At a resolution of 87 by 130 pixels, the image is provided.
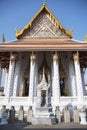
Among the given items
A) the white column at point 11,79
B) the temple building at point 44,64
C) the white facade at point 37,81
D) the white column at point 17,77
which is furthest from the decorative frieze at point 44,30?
the white column at point 11,79

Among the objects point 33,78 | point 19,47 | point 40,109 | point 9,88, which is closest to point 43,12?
point 19,47

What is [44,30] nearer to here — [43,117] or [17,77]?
[17,77]

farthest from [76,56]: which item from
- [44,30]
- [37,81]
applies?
[44,30]

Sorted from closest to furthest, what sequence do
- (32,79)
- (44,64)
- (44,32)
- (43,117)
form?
(43,117)
(32,79)
(44,64)
(44,32)

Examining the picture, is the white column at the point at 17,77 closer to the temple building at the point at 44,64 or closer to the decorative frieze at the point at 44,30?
the temple building at the point at 44,64

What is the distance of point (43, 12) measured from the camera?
1530 centimetres

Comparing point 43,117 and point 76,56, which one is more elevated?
point 76,56

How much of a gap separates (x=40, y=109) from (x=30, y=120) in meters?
0.76

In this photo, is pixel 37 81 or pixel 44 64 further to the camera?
pixel 44 64

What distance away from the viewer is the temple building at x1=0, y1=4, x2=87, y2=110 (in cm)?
1035

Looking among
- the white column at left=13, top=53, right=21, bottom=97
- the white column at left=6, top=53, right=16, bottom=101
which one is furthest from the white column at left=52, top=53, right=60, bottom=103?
the white column at left=6, top=53, right=16, bottom=101

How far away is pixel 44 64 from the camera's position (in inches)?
520

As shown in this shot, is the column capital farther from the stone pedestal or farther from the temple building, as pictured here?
the stone pedestal

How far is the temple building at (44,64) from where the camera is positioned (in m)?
10.4
